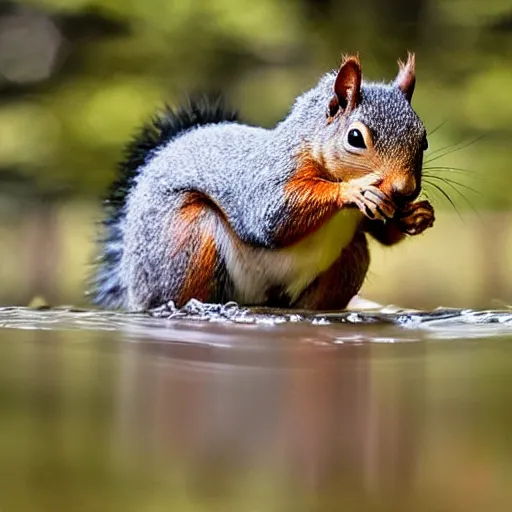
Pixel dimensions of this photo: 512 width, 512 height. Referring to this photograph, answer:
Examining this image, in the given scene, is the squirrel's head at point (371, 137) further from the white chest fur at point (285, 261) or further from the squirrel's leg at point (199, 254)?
the squirrel's leg at point (199, 254)

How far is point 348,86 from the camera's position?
1187mm

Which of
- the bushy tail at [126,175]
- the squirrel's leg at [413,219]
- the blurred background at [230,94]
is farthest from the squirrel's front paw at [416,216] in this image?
the bushy tail at [126,175]

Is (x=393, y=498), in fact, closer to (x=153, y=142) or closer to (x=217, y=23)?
(x=153, y=142)

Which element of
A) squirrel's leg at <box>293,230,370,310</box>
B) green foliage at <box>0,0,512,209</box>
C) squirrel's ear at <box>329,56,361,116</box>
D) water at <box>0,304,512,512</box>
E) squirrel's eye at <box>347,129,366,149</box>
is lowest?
water at <box>0,304,512,512</box>

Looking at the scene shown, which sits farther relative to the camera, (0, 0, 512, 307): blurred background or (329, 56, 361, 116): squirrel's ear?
(0, 0, 512, 307): blurred background

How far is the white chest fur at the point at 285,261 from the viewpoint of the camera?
4.09 ft

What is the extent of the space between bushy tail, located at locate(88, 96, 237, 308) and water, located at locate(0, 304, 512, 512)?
0.67 ft

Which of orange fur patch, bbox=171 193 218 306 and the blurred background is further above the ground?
the blurred background

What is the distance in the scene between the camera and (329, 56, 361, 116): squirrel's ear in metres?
1.17

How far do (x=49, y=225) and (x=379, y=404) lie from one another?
35.1 inches

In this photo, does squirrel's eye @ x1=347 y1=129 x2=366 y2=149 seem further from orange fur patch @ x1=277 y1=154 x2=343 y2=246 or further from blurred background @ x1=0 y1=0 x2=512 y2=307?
blurred background @ x1=0 y1=0 x2=512 y2=307

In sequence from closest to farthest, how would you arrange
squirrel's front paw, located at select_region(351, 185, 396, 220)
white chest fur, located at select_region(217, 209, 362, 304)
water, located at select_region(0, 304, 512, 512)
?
1. water, located at select_region(0, 304, 512, 512)
2. squirrel's front paw, located at select_region(351, 185, 396, 220)
3. white chest fur, located at select_region(217, 209, 362, 304)

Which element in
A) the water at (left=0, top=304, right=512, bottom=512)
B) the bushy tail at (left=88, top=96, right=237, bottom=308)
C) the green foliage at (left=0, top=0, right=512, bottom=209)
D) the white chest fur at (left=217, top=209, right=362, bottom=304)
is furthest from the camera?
the green foliage at (left=0, top=0, right=512, bottom=209)

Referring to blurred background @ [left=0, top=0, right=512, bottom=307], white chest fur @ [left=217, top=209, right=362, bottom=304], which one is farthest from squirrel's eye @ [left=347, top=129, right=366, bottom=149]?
blurred background @ [left=0, top=0, right=512, bottom=307]
